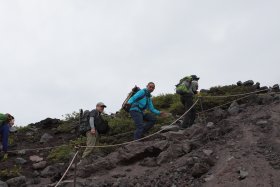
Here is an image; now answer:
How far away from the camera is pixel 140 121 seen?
12203 millimetres

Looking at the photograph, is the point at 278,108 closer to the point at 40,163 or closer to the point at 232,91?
the point at 232,91

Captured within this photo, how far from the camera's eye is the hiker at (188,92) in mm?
13312

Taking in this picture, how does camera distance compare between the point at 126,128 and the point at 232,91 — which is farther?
the point at 232,91

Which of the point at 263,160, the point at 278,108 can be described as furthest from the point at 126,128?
the point at 263,160

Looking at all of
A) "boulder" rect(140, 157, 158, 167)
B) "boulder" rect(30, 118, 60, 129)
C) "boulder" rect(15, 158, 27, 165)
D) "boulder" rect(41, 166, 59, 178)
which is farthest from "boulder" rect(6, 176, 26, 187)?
"boulder" rect(30, 118, 60, 129)

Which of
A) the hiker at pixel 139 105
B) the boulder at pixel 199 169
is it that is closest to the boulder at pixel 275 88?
the hiker at pixel 139 105

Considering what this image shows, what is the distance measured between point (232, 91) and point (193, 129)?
20.2 ft

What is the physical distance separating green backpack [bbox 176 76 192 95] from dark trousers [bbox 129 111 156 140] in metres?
1.36

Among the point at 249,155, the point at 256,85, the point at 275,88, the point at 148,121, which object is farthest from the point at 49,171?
the point at 256,85

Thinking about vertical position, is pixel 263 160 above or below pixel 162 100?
below

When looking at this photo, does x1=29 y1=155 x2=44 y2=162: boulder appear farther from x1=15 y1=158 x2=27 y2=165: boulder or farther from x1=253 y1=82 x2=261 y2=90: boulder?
x1=253 y1=82 x2=261 y2=90: boulder

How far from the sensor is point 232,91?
1845 centimetres

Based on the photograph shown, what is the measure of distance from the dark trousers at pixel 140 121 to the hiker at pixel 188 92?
1469 millimetres

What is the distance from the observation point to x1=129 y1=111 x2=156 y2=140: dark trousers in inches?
480
